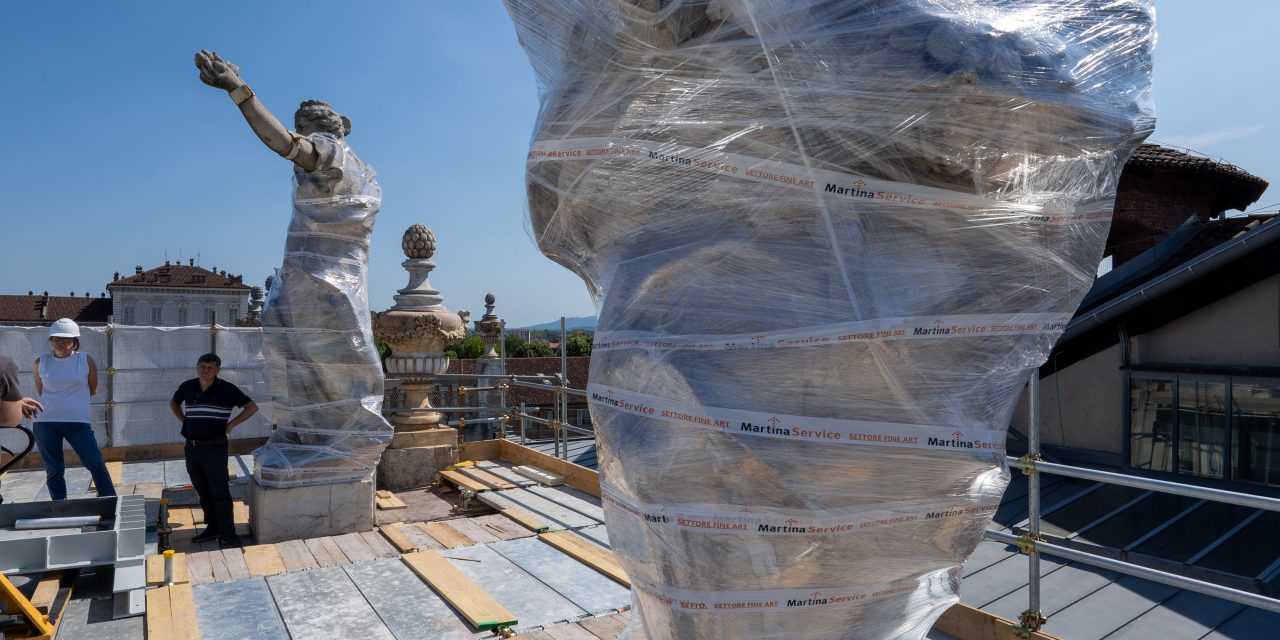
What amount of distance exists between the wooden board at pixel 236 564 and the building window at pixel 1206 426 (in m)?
8.09

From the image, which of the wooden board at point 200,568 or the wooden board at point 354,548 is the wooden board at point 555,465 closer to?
the wooden board at point 354,548

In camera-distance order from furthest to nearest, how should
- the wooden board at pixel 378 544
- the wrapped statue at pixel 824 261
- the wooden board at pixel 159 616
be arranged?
the wooden board at pixel 378 544, the wooden board at pixel 159 616, the wrapped statue at pixel 824 261

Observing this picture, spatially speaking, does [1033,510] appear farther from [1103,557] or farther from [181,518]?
[181,518]

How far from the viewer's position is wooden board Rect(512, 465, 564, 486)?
6259 mm

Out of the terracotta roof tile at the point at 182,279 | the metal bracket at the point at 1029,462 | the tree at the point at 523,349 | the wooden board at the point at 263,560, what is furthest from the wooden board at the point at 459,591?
the terracotta roof tile at the point at 182,279

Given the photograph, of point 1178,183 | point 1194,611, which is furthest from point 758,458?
point 1178,183

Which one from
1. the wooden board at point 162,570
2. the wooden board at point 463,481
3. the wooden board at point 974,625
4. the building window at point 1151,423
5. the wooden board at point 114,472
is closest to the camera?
the wooden board at point 974,625

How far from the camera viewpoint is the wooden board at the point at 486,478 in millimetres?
6246

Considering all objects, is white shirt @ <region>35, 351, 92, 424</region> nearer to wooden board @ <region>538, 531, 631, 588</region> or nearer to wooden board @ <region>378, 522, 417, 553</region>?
wooden board @ <region>378, 522, 417, 553</region>

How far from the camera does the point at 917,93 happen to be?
59.8 inches

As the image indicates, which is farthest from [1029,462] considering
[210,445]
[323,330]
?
[210,445]

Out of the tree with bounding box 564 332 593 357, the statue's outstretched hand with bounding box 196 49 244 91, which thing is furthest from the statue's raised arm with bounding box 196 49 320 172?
the tree with bounding box 564 332 593 357

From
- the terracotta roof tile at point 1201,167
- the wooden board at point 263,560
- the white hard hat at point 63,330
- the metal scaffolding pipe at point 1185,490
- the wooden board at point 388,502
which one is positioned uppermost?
the terracotta roof tile at point 1201,167

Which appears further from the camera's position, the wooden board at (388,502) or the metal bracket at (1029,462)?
the wooden board at (388,502)
